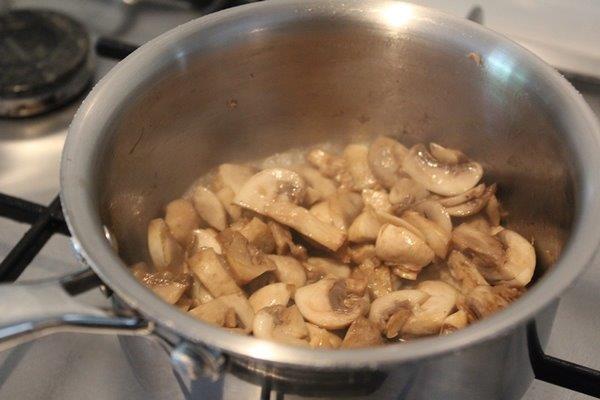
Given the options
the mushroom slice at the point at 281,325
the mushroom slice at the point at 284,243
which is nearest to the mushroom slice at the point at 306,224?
the mushroom slice at the point at 284,243

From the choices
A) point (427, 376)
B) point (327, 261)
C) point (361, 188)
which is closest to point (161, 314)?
point (427, 376)

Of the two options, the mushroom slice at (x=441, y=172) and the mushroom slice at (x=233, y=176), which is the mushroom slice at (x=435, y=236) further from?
the mushroom slice at (x=233, y=176)

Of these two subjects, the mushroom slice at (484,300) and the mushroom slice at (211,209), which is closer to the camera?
the mushroom slice at (484,300)

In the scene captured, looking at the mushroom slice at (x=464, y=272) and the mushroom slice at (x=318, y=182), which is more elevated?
the mushroom slice at (x=464, y=272)

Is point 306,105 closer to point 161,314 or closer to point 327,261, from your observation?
point 327,261

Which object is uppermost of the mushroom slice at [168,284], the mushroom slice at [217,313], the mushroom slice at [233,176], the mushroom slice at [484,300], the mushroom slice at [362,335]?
the mushroom slice at [484,300]

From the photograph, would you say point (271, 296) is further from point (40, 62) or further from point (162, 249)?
point (40, 62)

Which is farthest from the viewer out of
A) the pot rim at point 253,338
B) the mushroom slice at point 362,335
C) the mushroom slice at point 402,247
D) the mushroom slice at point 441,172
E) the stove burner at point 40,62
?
the stove burner at point 40,62
